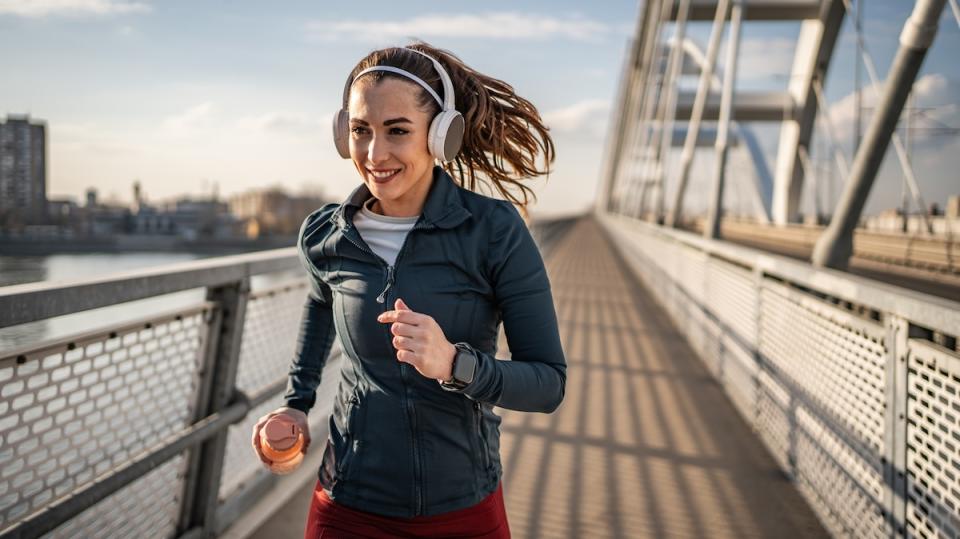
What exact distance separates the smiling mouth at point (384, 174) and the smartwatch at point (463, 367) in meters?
0.40

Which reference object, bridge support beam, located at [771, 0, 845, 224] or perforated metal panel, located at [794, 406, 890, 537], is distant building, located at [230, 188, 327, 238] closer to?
perforated metal panel, located at [794, 406, 890, 537]

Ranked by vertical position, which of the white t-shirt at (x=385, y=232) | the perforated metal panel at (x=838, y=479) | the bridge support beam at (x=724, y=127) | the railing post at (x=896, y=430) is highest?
the bridge support beam at (x=724, y=127)

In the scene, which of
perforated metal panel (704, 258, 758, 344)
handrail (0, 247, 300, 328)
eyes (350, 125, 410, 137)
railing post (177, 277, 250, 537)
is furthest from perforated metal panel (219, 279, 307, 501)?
perforated metal panel (704, 258, 758, 344)

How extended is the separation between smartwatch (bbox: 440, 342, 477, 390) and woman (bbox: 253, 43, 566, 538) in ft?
0.40

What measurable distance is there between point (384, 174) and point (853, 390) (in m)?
2.45

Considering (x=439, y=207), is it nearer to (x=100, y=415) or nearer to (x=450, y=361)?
(x=450, y=361)

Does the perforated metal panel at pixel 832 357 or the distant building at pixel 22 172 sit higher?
the distant building at pixel 22 172

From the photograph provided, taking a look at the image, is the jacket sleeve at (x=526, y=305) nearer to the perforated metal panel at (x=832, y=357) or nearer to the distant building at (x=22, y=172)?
the distant building at (x=22, y=172)

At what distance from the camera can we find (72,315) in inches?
72.4

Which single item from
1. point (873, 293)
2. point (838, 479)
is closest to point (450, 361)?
point (873, 293)

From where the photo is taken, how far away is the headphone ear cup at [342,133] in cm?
170

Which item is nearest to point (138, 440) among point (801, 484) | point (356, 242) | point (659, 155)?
point (356, 242)

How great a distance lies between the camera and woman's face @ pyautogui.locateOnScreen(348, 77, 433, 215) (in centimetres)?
149

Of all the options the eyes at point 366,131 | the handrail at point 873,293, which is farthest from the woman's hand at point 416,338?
the handrail at point 873,293
